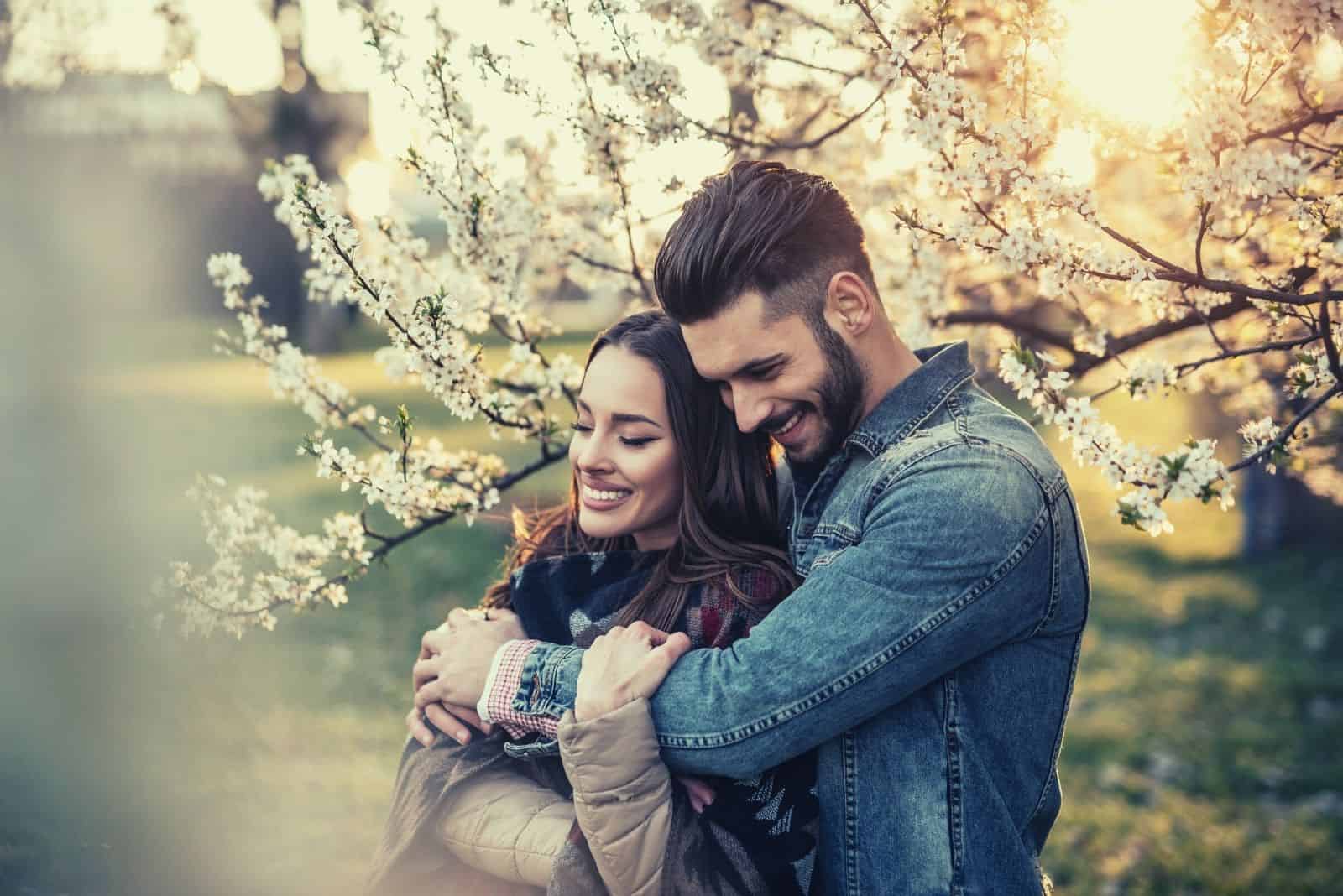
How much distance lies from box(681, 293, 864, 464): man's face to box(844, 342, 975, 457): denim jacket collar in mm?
63

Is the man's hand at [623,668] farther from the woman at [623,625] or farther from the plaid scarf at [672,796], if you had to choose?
the plaid scarf at [672,796]

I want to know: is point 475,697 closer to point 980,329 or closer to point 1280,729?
point 980,329

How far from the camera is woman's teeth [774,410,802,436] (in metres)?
2.47

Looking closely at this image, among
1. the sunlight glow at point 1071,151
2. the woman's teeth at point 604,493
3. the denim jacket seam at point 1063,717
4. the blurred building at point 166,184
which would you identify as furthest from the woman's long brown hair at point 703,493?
the blurred building at point 166,184

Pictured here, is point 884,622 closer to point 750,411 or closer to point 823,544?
point 823,544

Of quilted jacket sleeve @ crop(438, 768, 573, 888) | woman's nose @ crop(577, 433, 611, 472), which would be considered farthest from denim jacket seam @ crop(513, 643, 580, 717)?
woman's nose @ crop(577, 433, 611, 472)

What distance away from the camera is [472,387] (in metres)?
2.75

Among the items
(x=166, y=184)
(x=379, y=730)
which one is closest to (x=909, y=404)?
(x=379, y=730)

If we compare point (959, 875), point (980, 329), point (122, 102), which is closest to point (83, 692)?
point (980, 329)

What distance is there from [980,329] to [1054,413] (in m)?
2.11

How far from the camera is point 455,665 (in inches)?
103

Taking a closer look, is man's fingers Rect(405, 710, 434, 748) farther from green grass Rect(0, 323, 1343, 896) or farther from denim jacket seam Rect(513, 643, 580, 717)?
green grass Rect(0, 323, 1343, 896)

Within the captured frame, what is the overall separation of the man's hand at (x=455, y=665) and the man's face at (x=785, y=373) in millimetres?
735

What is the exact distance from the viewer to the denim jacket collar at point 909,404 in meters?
2.40
